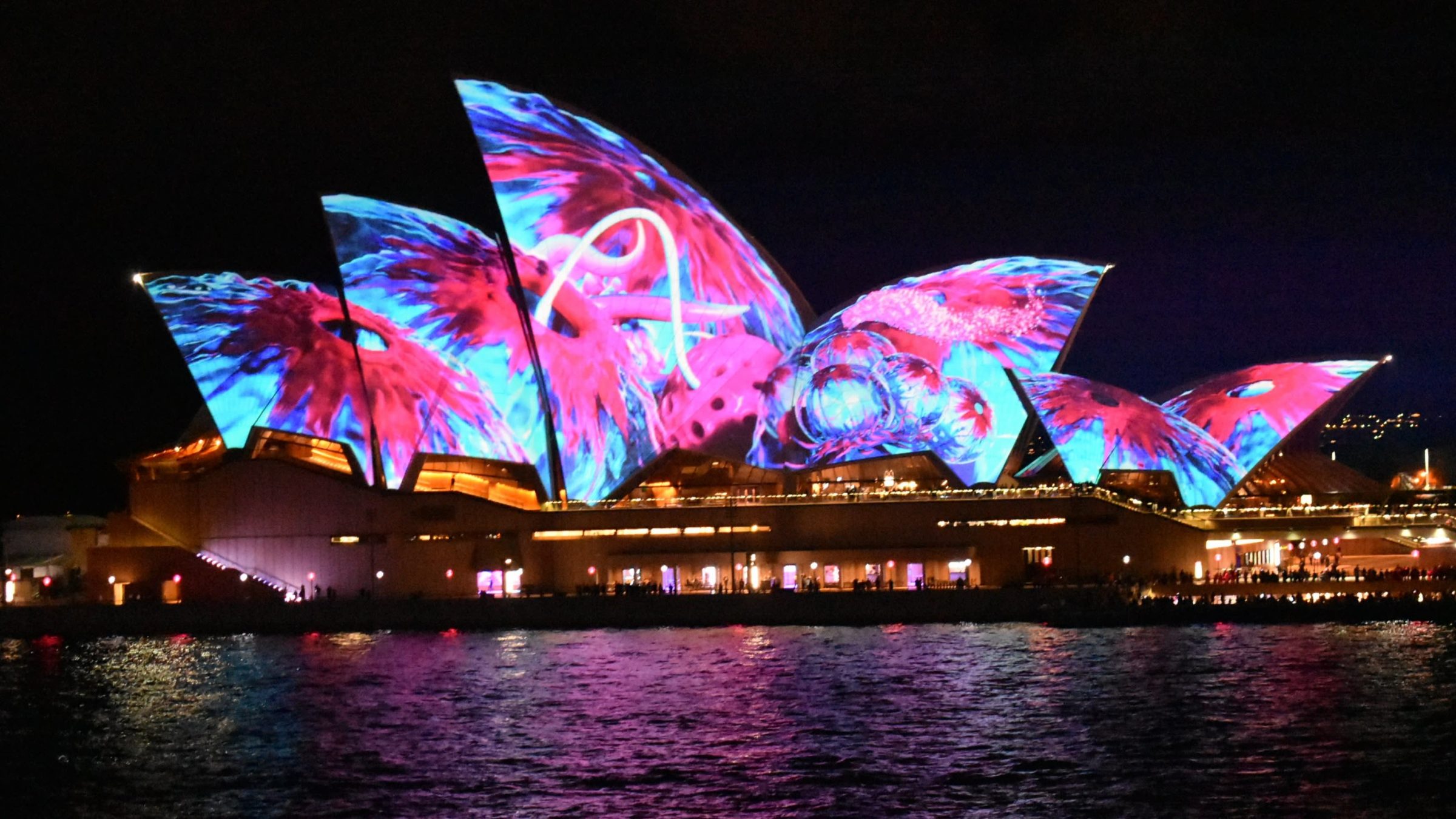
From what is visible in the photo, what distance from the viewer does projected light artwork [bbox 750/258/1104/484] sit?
53844mm

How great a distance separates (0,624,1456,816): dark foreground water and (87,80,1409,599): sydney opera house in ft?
28.2

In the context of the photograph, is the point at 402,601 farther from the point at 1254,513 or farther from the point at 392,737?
the point at 1254,513

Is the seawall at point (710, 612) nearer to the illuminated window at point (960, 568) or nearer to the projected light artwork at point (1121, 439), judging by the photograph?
the illuminated window at point (960, 568)

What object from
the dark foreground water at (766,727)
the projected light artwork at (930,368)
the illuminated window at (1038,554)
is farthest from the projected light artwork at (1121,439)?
the dark foreground water at (766,727)

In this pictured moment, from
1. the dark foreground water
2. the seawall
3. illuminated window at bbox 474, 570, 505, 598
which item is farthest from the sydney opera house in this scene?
the dark foreground water

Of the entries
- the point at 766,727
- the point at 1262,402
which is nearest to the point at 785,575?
the point at 1262,402

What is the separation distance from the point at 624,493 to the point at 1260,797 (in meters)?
32.2

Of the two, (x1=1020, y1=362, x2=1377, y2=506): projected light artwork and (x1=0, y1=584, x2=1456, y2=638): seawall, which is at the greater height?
(x1=1020, y1=362, x2=1377, y2=506): projected light artwork

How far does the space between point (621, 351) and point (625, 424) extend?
7.42 feet

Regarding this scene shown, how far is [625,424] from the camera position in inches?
2141

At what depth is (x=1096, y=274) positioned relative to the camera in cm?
5591

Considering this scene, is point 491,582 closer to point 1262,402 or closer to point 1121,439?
point 1121,439

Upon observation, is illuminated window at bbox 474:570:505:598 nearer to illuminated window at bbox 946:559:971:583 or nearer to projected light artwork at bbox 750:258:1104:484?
projected light artwork at bbox 750:258:1104:484

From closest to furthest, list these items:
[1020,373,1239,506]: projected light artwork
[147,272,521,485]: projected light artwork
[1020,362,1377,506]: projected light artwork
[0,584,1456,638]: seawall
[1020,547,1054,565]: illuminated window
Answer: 1. [0,584,1456,638]: seawall
2. [147,272,521,485]: projected light artwork
3. [1020,547,1054,565]: illuminated window
4. [1020,373,1239,506]: projected light artwork
5. [1020,362,1377,506]: projected light artwork
